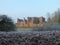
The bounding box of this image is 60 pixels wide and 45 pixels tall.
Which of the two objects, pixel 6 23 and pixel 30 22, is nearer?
pixel 6 23

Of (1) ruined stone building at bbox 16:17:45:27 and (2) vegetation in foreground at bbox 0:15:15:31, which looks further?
(1) ruined stone building at bbox 16:17:45:27

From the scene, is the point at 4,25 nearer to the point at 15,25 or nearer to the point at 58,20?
the point at 15,25

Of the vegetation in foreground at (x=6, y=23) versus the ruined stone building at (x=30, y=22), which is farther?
the ruined stone building at (x=30, y=22)

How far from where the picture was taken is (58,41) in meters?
5.23

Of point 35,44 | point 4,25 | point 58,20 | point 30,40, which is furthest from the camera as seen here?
point 58,20

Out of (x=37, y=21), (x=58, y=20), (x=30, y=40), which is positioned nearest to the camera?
(x=30, y=40)

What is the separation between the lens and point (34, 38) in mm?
5547

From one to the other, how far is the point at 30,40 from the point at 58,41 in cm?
72

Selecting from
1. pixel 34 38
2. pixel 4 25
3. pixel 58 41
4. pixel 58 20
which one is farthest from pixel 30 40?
pixel 58 20

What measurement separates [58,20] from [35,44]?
14.4 m

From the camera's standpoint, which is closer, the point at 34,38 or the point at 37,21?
the point at 34,38

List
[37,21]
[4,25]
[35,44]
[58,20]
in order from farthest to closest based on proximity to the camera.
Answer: [58,20] < [37,21] < [4,25] < [35,44]

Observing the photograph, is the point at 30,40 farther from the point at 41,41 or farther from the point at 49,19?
the point at 49,19

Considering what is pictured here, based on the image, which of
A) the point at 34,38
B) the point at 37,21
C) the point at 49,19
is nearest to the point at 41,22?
the point at 37,21
